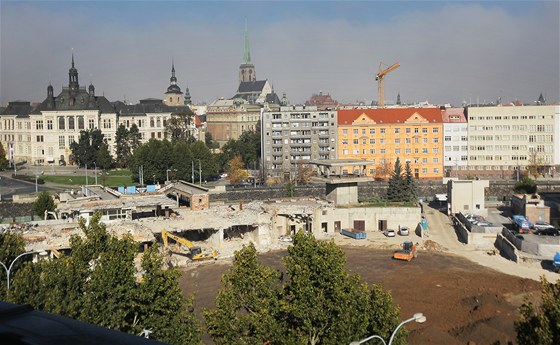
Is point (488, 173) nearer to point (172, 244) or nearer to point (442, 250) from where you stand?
point (442, 250)

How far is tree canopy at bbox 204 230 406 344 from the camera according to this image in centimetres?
2128

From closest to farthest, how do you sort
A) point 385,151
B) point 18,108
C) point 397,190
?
point 397,190, point 385,151, point 18,108

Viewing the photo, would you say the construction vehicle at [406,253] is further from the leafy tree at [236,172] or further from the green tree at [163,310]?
the leafy tree at [236,172]

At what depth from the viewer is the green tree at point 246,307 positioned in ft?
71.4

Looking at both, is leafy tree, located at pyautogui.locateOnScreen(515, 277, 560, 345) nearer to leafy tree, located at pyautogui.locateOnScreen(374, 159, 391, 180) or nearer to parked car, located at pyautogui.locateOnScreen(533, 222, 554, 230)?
parked car, located at pyautogui.locateOnScreen(533, 222, 554, 230)

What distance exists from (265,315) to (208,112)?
13458 centimetres

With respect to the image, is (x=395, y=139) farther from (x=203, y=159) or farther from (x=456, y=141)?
(x=203, y=159)

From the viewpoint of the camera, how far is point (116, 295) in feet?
75.4

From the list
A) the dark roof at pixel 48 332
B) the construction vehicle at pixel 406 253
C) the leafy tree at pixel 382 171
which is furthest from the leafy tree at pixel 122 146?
the dark roof at pixel 48 332


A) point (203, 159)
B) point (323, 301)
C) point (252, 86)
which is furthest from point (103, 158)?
point (252, 86)

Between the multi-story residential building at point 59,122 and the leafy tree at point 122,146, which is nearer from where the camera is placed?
the leafy tree at point 122,146

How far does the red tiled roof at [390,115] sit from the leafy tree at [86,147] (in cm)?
3646

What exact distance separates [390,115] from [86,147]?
146ft

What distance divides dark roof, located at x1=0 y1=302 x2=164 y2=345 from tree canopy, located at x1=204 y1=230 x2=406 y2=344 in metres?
15.8
